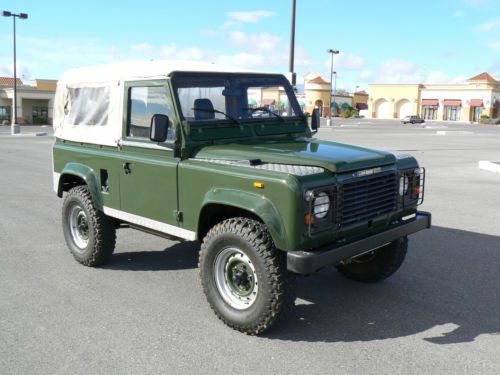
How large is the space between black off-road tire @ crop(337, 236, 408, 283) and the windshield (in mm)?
1710

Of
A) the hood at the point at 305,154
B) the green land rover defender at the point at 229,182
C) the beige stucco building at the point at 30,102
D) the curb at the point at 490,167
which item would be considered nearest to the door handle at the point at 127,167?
the green land rover defender at the point at 229,182

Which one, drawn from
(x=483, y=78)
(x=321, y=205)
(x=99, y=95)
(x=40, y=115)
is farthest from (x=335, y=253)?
(x=483, y=78)

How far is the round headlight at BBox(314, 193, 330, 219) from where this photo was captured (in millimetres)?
3741

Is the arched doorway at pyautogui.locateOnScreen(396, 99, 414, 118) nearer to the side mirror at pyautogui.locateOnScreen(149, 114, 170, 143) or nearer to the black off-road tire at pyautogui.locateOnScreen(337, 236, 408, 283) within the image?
the black off-road tire at pyautogui.locateOnScreen(337, 236, 408, 283)

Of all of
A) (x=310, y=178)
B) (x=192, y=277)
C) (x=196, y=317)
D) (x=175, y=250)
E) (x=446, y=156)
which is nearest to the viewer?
(x=310, y=178)

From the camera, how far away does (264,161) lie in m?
4.15

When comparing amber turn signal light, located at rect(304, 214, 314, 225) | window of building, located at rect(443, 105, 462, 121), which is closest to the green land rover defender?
amber turn signal light, located at rect(304, 214, 314, 225)

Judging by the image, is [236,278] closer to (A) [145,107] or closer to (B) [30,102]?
(A) [145,107]

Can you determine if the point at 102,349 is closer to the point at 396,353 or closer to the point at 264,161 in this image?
the point at 264,161

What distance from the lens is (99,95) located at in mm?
5516

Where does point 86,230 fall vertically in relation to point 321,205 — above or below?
below

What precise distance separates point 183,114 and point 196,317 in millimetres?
1810

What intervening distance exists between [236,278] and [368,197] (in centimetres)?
127

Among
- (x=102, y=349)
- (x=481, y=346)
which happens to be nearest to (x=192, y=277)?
(x=102, y=349)
